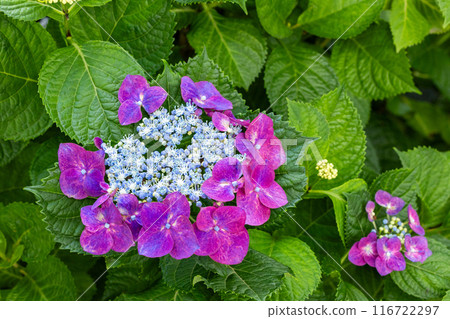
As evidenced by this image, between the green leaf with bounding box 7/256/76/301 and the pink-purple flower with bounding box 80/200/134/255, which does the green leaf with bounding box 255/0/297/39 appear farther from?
the green leaf with bounding box 7/256/76/301

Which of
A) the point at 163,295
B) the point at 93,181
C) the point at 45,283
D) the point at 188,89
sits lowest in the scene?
the point at 45,283

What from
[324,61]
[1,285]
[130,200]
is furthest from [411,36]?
[1,285]

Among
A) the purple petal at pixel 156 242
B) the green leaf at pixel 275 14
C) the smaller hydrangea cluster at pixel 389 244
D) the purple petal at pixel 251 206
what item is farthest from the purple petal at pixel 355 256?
the green leaf at pixel 275 14

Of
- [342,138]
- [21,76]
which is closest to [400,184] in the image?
[342,138]

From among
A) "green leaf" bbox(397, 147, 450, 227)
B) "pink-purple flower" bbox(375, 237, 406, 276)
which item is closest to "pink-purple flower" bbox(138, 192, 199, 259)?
"pink-purple flower" bbox(375, 237, 406, 276)

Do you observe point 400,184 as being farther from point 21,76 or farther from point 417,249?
point 21,76
